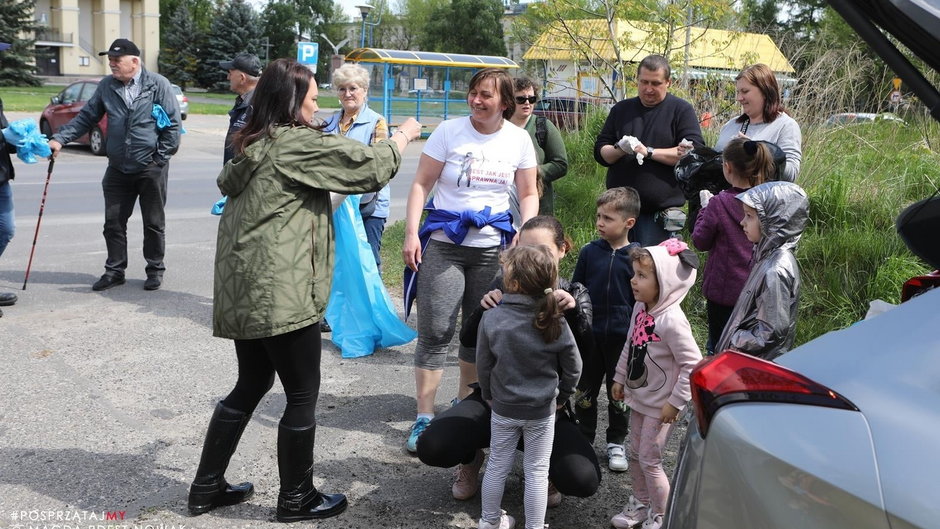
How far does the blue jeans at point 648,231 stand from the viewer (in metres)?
5.39

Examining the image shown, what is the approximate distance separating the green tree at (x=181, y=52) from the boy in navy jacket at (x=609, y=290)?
184 feet

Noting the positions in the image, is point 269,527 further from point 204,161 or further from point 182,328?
point 204,161

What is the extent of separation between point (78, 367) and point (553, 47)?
23.1 feet

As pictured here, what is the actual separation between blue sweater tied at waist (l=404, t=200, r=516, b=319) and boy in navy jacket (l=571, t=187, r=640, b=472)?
1.47ft

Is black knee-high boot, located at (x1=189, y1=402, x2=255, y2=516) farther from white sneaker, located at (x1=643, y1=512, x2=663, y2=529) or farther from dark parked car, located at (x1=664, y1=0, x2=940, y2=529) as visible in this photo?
dark parked car, located at (x1=664, y1=0, x2=940, y2=529)

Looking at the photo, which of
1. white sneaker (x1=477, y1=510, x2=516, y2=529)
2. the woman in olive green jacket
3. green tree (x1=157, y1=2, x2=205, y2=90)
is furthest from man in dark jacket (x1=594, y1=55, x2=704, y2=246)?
green tree (x1=157, y1=2, x2=205, y2=90)

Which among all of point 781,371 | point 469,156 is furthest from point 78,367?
point 781,371

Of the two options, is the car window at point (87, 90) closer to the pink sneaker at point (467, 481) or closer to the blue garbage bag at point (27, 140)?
the blue garbage bag at point (27, 140)

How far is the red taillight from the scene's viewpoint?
1.82m

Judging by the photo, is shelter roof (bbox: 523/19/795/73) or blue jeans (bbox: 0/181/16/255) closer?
blue jeans (bbox: 0/181/16/255)

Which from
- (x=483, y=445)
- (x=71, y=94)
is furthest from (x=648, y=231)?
(x=71, y=94)

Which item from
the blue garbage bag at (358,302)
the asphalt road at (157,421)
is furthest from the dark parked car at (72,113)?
the blue garbage bag at (358,302)

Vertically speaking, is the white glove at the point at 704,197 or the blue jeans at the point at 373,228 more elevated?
the white glove at the point at 704,197

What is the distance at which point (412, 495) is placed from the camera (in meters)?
3.95
